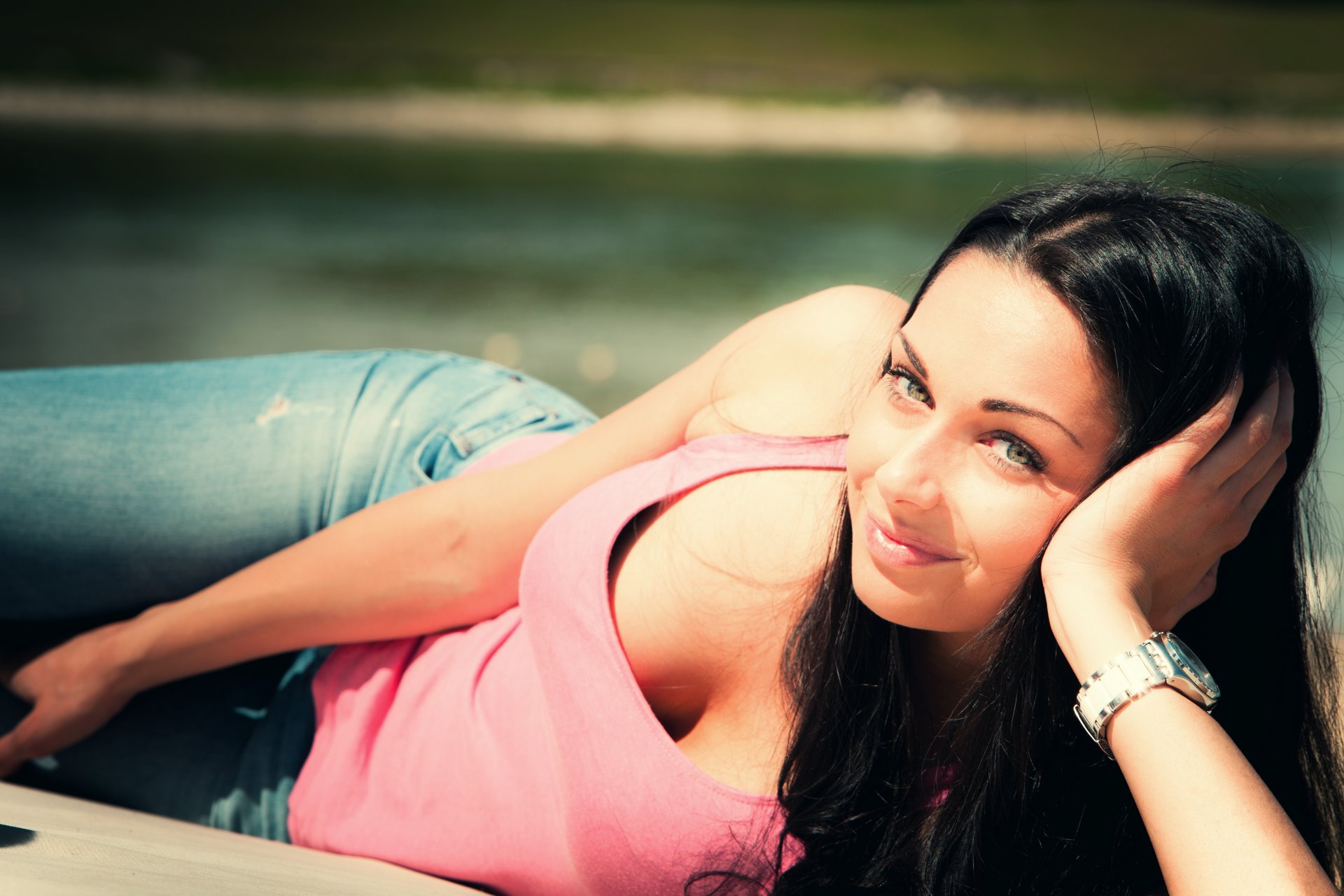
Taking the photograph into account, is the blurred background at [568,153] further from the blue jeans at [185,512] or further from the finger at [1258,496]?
the blue jeans at [185,512]

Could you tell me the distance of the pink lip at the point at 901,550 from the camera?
1.16 metres

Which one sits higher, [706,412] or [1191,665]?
[706,412]

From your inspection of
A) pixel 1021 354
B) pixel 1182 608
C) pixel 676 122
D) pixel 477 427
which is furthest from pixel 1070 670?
pixel 676 122

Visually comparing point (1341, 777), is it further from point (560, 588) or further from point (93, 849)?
point (93, 849)

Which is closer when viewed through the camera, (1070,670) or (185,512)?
(1070,670)

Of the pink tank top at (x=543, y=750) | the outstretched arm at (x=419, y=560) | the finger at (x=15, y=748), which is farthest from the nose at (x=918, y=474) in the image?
the finger at (x=15, y=748)

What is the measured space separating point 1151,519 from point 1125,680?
16 cm

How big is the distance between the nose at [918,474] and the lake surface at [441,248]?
50 cm

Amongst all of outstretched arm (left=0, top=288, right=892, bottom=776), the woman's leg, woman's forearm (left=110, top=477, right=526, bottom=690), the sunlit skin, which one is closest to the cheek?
the sunlit skin

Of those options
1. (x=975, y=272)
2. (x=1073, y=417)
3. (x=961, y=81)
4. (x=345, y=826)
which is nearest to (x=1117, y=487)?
(x=1073, y=417)

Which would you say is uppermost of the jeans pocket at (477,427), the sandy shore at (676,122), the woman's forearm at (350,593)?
the sandy shore at (676,122)

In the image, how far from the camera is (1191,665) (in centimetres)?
113

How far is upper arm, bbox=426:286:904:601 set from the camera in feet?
4.84

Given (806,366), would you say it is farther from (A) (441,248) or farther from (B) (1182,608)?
(A) (441,248)
